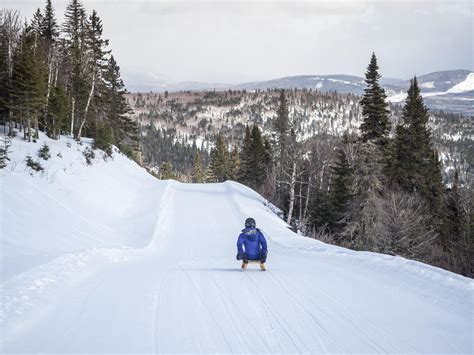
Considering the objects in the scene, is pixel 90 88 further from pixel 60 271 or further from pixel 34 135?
pixel 60 271

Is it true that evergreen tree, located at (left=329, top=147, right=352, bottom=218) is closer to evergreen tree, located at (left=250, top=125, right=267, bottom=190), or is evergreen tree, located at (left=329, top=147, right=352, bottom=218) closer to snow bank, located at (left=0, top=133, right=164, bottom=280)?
snow bank, located at (left=0, top=133, right=164, bottom=280)

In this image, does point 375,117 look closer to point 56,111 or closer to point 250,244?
point 250,244

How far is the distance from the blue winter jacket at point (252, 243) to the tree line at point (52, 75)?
19508 mm

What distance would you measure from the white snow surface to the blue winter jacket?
0.52m

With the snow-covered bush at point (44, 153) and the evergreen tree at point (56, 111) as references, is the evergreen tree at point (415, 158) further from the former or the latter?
the evergreen tree at point (56, 111)

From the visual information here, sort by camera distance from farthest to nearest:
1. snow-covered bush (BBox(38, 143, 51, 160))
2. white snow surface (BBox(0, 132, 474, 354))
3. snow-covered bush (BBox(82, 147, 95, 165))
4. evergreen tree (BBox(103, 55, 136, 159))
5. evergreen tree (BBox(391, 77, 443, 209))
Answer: evergreen tree (BBox(103, 55, 136, 159))
evergreen tree (BBox(391, 77, 443, 209))
snow-covered bush (BBox(82, 147, 95, 165))
snow-covered bush (BBox(38, 143, 51, 160))
white snow surface (BBox(0, 132, 474, 354))

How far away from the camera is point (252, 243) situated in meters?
10.5

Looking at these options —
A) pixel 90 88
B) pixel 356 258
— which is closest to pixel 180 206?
pixel 90 88

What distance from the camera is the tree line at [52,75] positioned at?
25.0 meters

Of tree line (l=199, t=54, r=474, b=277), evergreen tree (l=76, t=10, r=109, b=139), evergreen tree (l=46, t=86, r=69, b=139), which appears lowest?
tree line (l=199, t=54, r=474, b=277)

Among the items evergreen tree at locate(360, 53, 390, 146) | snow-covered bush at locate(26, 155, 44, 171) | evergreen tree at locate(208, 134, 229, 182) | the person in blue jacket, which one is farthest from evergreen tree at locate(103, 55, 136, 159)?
the person in blue jacket

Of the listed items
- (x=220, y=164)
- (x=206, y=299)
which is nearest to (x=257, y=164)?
(x=220, y=164)

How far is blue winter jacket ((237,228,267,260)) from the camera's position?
1048cm

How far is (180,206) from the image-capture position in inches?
1098
